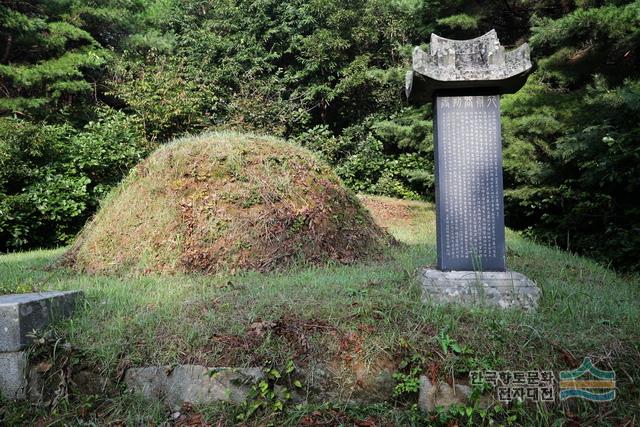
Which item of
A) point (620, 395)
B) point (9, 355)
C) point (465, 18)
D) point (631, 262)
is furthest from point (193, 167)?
point (465, 18)

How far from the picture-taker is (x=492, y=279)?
3768mm

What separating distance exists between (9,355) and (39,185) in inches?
302

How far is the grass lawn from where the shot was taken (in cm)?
270

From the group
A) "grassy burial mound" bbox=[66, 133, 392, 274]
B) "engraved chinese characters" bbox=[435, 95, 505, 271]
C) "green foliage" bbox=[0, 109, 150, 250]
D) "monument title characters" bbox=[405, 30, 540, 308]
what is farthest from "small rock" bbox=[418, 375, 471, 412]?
"green foliage" bbox=[0, 109, 150, 250]

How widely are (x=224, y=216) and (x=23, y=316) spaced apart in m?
3.18

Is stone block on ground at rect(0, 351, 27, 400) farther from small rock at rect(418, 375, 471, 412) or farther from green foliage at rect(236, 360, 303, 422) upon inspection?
small rock at rect(418, 375, 471, 412)

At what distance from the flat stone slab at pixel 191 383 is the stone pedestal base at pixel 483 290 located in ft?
5.22

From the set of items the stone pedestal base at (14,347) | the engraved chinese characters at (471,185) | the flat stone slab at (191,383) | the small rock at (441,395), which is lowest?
the small rock at (441,395)

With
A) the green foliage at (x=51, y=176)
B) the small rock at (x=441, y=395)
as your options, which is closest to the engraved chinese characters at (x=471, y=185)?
the small rock at (x=441, y=395)

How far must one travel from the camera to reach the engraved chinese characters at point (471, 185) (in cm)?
405

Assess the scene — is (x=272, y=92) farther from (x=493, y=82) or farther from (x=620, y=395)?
(x=620, y=395)

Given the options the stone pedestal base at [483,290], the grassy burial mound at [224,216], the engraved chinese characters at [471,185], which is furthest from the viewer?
the grassy burial mound at [224,216]

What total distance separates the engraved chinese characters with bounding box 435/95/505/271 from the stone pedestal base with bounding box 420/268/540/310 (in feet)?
0.88

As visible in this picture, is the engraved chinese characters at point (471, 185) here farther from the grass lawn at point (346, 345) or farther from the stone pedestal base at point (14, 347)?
the stone pedestal base at point (14, 347)
